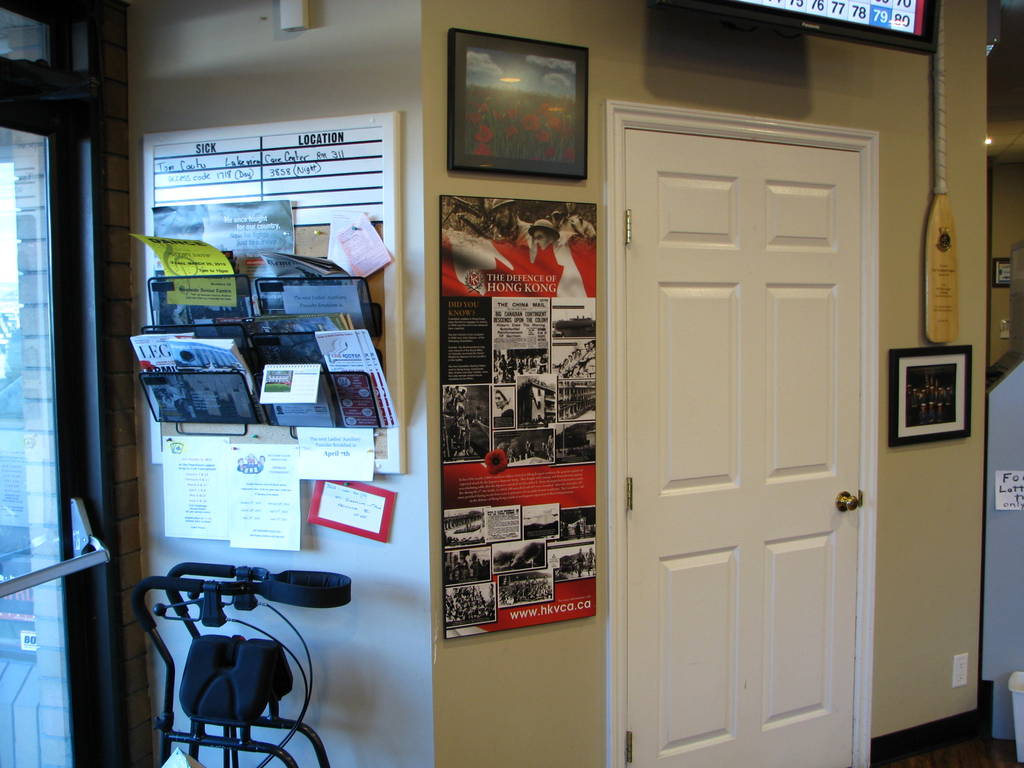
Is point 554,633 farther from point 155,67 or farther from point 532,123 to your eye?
point 155,67

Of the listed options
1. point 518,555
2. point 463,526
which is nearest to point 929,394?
point 518,555

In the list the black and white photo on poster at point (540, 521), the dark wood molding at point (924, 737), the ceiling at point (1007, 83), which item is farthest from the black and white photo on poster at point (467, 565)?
the ceiling at point (1007, 83)

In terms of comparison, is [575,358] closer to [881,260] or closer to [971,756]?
[881,260]

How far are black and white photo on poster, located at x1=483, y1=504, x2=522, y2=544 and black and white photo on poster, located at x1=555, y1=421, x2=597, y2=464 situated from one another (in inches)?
7.3

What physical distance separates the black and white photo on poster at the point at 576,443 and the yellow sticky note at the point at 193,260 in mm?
958

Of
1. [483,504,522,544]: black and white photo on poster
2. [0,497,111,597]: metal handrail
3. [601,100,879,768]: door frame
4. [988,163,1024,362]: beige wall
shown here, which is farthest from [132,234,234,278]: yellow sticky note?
[988,163,1024,362]: beige wall

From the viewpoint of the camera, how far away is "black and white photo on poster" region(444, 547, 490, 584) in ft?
5.64

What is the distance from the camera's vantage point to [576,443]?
1.83 m

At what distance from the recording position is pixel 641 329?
1896mm

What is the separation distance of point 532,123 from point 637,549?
122 centimetres

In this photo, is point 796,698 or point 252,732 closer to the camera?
point 252,732

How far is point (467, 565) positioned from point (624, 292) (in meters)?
0.87

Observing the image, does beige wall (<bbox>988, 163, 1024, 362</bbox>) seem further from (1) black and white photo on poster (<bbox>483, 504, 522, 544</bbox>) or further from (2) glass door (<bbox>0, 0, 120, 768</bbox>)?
(2) glass door (<bbox>0, 0, 120, 768</bbox>)

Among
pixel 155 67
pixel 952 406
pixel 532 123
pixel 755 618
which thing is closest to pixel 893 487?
pixel 952 406
